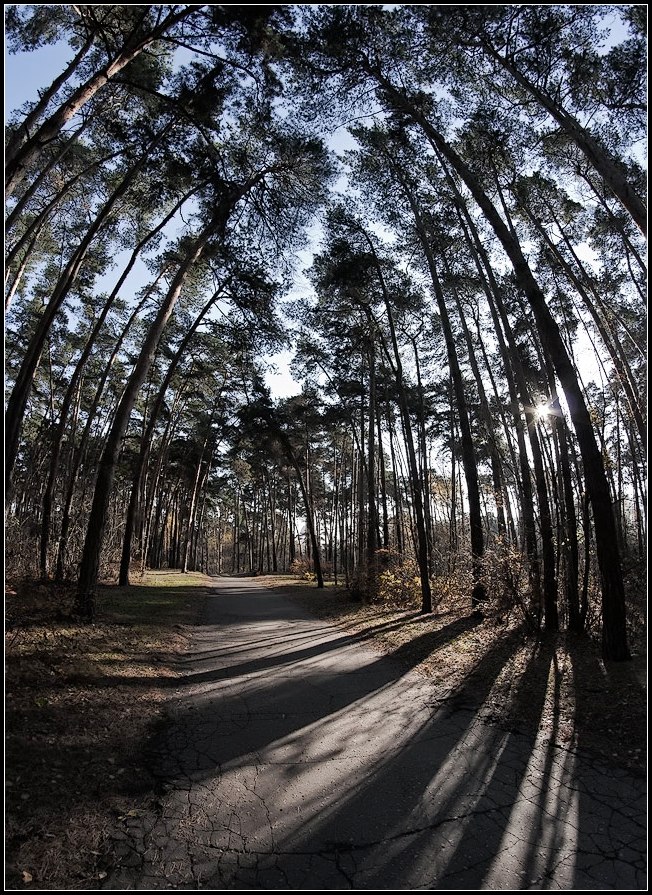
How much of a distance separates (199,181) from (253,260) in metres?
2.01

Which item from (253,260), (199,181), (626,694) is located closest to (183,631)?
(626,694)

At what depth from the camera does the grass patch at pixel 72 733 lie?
242cm

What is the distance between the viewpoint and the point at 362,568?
14.2 meters

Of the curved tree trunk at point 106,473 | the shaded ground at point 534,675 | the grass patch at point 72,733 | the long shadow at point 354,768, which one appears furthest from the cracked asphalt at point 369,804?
the curved tree trunk at point 106,473

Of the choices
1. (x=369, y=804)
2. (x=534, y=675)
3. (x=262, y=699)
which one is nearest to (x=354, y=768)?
(x=369, y=804)

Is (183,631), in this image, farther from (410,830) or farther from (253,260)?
(253,260)

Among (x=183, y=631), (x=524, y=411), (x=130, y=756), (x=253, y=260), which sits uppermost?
(x=253, y=260)

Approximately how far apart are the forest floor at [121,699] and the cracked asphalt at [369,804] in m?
0.25

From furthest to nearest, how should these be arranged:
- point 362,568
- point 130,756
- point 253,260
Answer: point 362,568 < point 253,260 < point 130,756

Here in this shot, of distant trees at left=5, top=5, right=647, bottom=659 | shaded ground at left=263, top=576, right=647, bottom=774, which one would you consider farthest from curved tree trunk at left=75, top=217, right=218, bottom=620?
shaded ground at left=263, top=576, right=647, bottom=774

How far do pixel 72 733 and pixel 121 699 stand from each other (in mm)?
1054

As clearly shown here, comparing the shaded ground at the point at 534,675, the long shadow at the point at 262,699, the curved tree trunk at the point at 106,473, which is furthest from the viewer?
the curved tree trunk at the point at 106,473

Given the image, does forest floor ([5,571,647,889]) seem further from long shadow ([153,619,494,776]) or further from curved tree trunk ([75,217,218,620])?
curved tree trunk ([75,217,218,620])

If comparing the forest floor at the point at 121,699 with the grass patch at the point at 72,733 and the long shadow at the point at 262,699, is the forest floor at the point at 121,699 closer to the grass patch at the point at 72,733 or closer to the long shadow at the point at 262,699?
the grass patch at the point at 72,733
